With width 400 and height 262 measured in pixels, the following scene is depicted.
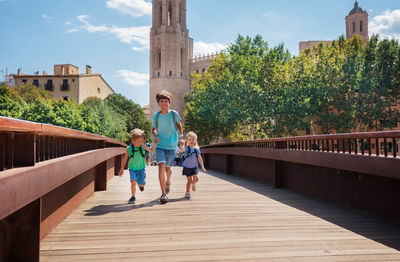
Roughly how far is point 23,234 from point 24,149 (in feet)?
2.21

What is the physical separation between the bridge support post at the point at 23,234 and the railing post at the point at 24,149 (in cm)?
39

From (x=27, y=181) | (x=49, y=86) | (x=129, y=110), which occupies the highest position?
(x=49, y=86)

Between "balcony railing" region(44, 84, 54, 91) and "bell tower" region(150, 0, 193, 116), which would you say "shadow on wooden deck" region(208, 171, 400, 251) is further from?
"bell tower" region(150, 0, 193, 116)

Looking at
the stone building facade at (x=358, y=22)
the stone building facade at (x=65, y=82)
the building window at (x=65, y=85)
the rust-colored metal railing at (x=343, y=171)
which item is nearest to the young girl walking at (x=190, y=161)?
the rust-colored metal railing at (x=343, y=171)

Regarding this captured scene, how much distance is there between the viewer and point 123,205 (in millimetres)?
5359

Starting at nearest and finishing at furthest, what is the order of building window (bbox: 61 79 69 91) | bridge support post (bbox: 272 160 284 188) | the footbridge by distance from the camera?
the footbridge
bridge support post (bbox: 272 160 284 188)
building window (bbox: 61 79 69 91)

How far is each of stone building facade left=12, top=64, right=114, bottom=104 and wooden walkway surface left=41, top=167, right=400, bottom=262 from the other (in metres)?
56.9

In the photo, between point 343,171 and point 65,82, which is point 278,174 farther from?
point 65,82

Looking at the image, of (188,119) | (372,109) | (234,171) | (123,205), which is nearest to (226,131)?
(188,119)

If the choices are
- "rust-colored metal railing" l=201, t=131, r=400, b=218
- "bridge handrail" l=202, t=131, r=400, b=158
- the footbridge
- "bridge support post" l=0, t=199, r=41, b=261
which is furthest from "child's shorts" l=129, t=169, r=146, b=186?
"bridge support post" l=0, t=199, r=41, b=261

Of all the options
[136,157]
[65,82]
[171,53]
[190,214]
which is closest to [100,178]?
[136,157]

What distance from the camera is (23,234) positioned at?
8.48 ft

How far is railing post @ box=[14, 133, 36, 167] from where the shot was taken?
2.41 meters

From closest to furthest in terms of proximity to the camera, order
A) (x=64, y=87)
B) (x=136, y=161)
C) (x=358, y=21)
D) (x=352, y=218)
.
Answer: (x=352, y=218) < (x=136, y=161) < (x=64, y=87) < (x=358, y=21)
